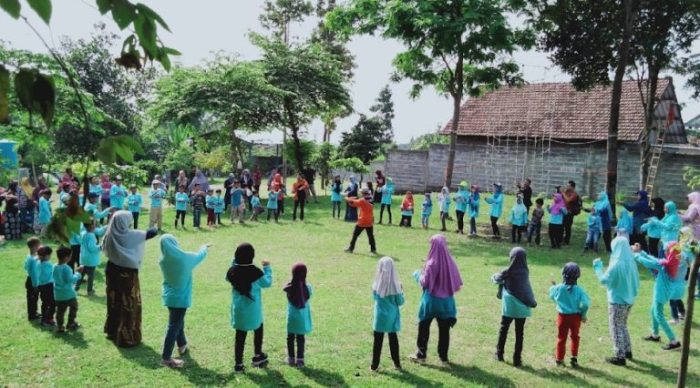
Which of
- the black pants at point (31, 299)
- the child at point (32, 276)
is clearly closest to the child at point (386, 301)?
the child at point (32, 276)

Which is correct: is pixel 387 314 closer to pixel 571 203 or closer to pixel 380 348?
pixel 380 348

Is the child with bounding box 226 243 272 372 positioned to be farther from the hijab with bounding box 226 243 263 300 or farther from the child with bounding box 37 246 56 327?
the child with bounding box 37 246 56 327

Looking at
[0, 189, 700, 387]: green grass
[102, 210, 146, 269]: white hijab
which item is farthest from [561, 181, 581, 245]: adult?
[102, 210, 146, 269]: white hijab

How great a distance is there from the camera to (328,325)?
8.87 meters

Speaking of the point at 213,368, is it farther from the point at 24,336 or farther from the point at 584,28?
the point at 584,28

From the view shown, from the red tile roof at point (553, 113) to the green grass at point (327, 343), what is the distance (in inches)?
629

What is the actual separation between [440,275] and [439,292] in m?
0.21

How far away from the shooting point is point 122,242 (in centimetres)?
757

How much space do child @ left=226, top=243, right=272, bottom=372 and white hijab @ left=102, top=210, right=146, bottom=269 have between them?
1582 millimetres

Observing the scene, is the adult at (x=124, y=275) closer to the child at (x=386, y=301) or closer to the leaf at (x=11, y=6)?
the child at (x=386, y=301)

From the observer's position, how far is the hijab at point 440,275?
7285 millimetres

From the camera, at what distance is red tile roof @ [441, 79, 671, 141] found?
90.5ft

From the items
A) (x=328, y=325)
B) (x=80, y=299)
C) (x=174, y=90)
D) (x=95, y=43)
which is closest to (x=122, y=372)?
(x=328, y=325)

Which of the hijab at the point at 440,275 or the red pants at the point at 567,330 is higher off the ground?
the hijab at the point at 440,275
